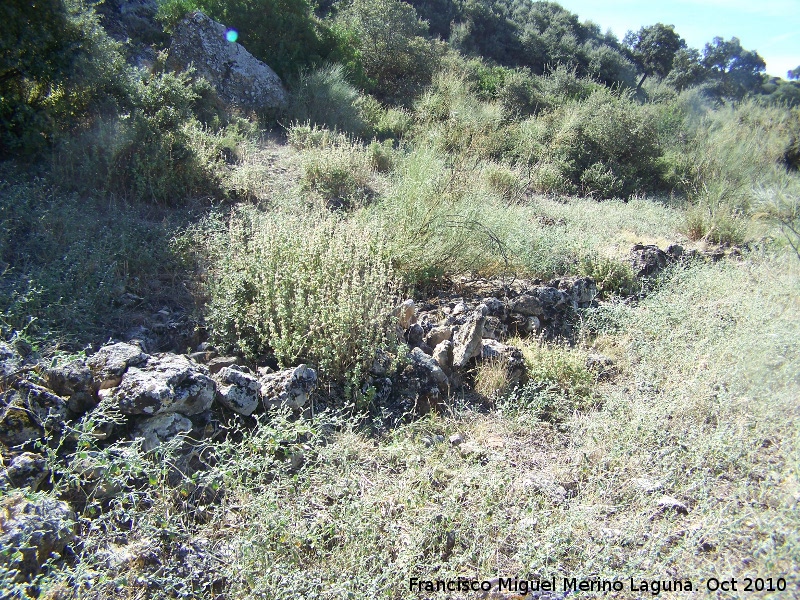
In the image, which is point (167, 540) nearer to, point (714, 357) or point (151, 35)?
point (714, 357)

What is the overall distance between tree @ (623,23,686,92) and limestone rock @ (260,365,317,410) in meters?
23.0

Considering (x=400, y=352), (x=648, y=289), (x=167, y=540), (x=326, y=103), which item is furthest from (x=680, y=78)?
(x=167, y=540)

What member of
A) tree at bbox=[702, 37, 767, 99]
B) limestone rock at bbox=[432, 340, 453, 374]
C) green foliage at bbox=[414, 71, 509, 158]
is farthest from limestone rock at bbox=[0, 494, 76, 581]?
tree at bbox=[702, 37, 767, 99]

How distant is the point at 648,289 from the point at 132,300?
4884 millimetres

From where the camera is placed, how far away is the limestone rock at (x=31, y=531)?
179cm

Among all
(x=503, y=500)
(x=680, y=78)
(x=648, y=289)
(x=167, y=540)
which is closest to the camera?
(x=167, y=540)

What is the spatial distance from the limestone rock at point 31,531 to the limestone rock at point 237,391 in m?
0.88

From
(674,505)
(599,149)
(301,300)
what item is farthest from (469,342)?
(599,149)

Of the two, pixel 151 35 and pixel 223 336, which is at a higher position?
pixel 151 35

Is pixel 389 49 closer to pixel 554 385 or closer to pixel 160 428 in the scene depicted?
pixel 554 385

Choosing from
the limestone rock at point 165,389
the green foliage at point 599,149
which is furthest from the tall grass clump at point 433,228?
the green foliage at point 599,149

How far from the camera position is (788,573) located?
1.99m

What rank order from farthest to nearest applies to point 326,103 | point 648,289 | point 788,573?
1. point 326,103
2. point 648,289
3. point 788,573

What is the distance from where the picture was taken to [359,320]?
3.26m
